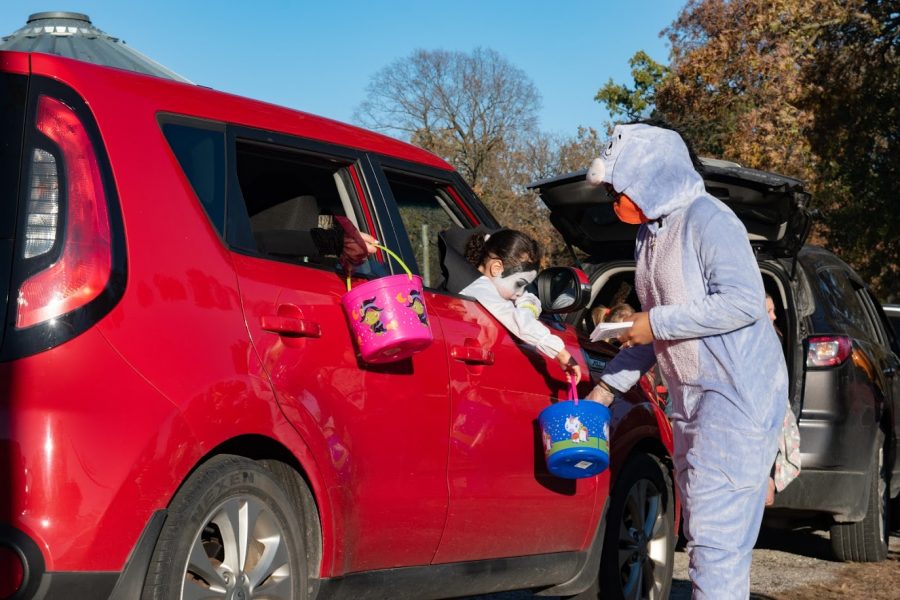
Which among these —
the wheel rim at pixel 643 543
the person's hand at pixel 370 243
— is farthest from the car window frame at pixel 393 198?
the wheel rim at pixel 643 543

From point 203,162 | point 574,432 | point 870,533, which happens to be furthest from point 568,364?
point 870,533

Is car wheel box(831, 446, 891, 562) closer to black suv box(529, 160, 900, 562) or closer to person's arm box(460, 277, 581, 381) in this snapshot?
black suv box(529, 160, 900, 562)

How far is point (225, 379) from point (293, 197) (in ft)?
4.16

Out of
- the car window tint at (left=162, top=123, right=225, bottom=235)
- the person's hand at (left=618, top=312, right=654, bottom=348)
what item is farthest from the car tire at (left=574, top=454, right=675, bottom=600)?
the car window tint at (left=162, top=123, right=225, bottom=235)

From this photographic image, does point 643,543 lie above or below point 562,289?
below

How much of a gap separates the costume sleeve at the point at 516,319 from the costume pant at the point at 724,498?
0.93m

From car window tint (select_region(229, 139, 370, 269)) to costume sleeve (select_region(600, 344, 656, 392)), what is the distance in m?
1.08

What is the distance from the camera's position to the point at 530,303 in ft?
16.8

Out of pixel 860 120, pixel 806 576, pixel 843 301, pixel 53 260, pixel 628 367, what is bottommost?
pixel 806 576

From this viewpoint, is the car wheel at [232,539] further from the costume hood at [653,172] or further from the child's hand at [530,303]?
the child's hand at [530,303]

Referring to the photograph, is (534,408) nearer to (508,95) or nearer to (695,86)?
(695,86)

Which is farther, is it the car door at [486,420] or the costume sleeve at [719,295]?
the car door at [486,420]

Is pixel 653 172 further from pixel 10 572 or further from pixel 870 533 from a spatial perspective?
pixel 870 533

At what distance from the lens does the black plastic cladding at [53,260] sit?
2.98 meters
